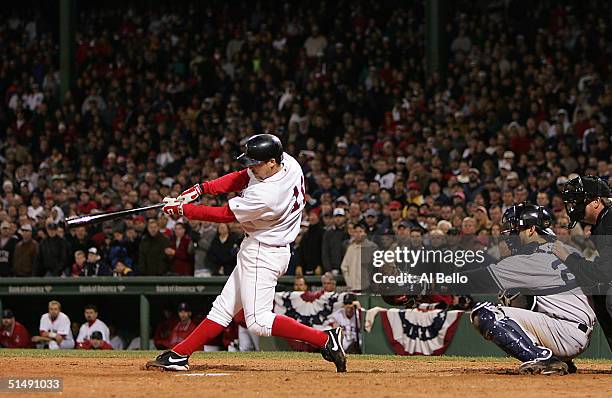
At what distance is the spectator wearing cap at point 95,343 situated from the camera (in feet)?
45.9

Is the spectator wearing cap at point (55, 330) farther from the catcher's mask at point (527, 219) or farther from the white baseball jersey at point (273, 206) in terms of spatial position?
the catcher's mask at point (527, 219)

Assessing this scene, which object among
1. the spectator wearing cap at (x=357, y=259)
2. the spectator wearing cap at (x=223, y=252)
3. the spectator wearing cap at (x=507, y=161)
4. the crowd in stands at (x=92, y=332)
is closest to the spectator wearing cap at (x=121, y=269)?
the crowd in stands at (x=92, y=332)

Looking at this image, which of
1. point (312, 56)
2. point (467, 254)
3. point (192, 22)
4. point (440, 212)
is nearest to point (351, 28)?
point (312, 56)

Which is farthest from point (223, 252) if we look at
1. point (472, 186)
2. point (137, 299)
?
point (472, 186)

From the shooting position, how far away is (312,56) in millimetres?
20703

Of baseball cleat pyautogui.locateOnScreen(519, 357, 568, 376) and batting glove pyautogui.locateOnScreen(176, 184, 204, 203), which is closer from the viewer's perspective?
baseball cleat pyautogui.locateOnScreen(519, 357, 568, 376)

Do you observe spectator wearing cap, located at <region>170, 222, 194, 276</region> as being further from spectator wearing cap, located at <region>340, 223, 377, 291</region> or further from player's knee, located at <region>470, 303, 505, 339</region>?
player's knee, located at <region>470, 303, 505, 339</region>

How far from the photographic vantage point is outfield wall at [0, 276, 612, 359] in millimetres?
12406

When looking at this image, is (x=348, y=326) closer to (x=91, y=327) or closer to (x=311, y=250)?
(x=311, y=250)

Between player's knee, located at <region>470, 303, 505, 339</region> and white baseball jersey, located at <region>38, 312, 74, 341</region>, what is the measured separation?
25.9 feet

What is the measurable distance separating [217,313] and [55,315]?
680 cm

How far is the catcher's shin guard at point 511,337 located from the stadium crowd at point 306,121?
4.70m

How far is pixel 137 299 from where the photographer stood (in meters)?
15.1

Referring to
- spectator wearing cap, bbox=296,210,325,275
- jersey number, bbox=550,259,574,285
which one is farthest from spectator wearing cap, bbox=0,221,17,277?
jersey number, bbox=550,259,574,285
